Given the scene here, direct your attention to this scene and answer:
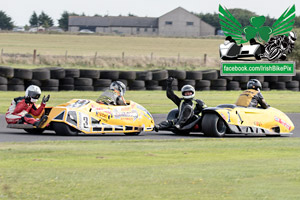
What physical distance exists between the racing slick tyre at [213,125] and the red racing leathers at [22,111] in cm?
331

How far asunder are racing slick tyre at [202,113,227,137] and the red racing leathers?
331 cm

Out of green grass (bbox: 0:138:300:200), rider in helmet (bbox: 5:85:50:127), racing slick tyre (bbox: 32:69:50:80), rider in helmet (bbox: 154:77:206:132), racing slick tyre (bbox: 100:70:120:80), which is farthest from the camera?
racing slick tyre (bbox: 100:70:120:80)

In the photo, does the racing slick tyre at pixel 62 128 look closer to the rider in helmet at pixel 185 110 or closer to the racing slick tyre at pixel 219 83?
the rider in helmet at pixel 185 110

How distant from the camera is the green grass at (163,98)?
22.7 m

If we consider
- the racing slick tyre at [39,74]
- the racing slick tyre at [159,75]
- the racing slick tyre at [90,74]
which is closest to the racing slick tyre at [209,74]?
the racing slick tyre at [159,75]

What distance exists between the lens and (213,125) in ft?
46.3

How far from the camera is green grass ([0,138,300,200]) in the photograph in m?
7.42

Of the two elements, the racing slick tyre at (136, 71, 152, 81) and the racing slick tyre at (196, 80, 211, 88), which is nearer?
the racing slick tyre at (136, 71, 152, 81)

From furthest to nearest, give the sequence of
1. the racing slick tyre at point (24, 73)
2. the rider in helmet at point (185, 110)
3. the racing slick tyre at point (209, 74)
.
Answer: the racing slick tyre at point (209, 74), the racing slick tyre at point (24, 73), the rider in helmet at point (185, 110)

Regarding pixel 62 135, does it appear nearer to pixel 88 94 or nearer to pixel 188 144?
pixel 188 144

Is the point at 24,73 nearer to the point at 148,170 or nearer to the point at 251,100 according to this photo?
the point at 251,100

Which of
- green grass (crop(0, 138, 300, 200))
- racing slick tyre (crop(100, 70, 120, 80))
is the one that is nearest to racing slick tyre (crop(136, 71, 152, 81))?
racing slick tyre (crop(100, 70, 120, 80))

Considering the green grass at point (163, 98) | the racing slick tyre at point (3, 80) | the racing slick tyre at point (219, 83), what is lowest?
the green grass at point (163, 98)

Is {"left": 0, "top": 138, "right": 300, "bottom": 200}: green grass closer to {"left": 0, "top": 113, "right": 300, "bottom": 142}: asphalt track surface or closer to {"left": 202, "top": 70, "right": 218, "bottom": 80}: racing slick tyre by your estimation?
{"left": 0, "top": 113, "right": 300, "bottom": 142}: asphalt track surface
